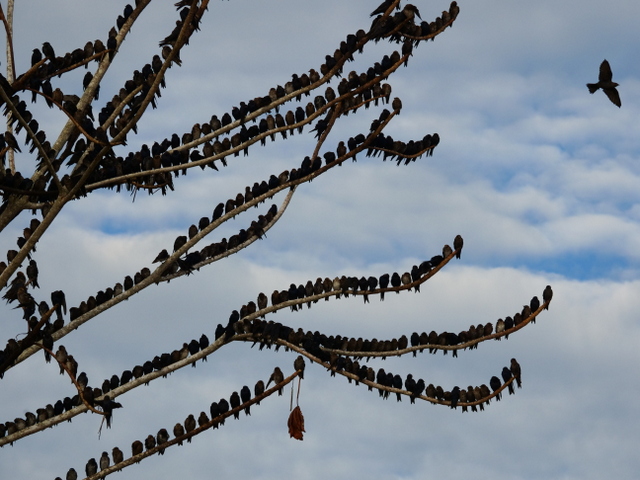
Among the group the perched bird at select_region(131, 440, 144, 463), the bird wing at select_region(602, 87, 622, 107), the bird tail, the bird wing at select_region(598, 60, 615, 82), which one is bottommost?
the perched bird at select_region(131, 440, 144, 463)

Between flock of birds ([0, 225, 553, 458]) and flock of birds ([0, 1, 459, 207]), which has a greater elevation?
flock of birds ([0, 1, 459, 207])

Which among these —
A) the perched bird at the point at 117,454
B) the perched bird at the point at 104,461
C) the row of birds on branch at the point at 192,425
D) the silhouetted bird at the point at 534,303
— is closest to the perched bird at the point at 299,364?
the row of birds on branch at the point at 192,425

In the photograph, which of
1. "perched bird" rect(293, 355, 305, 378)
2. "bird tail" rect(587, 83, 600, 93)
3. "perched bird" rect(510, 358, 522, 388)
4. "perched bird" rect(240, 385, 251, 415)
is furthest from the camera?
"bird tail" rect(587, 83, 600, 93)

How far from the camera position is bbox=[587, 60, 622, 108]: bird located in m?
9.53

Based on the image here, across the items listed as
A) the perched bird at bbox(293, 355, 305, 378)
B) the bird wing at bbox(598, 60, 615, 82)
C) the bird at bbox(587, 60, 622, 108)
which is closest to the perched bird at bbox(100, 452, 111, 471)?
the perched bird at bbox(293, 355, 305, 378)

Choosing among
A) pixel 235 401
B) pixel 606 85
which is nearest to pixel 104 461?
pixel 235 401

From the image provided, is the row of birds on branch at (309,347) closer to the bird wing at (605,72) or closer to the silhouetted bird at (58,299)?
the silhouetted bird at (58,299)

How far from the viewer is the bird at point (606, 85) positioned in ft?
31.3

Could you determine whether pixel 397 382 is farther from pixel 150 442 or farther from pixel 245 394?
pixel 150 442

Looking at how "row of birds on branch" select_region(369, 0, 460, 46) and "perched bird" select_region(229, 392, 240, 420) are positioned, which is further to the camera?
"row of birds on branch" select_region(369, 0, 460, 46)

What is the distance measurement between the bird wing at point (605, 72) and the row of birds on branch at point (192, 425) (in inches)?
182

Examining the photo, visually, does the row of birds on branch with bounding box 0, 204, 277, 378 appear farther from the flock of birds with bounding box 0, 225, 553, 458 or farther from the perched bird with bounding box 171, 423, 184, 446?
the perched bird with bounding box 171, 423, 184, 446

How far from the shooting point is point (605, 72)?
31.9 feet

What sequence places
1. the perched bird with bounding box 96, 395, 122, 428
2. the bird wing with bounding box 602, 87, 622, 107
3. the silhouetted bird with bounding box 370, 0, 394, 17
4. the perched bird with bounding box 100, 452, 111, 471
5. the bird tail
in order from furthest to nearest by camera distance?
the silhouetted bird with bounding box 370, 0, 394, 17 < the bird tail < the bird wing with bounding box 602, 87, 622, 107 < the perched bird with bounding box 100, 452, 111, 471 < the perched bird with bounding box 96, 395, 122, 428
